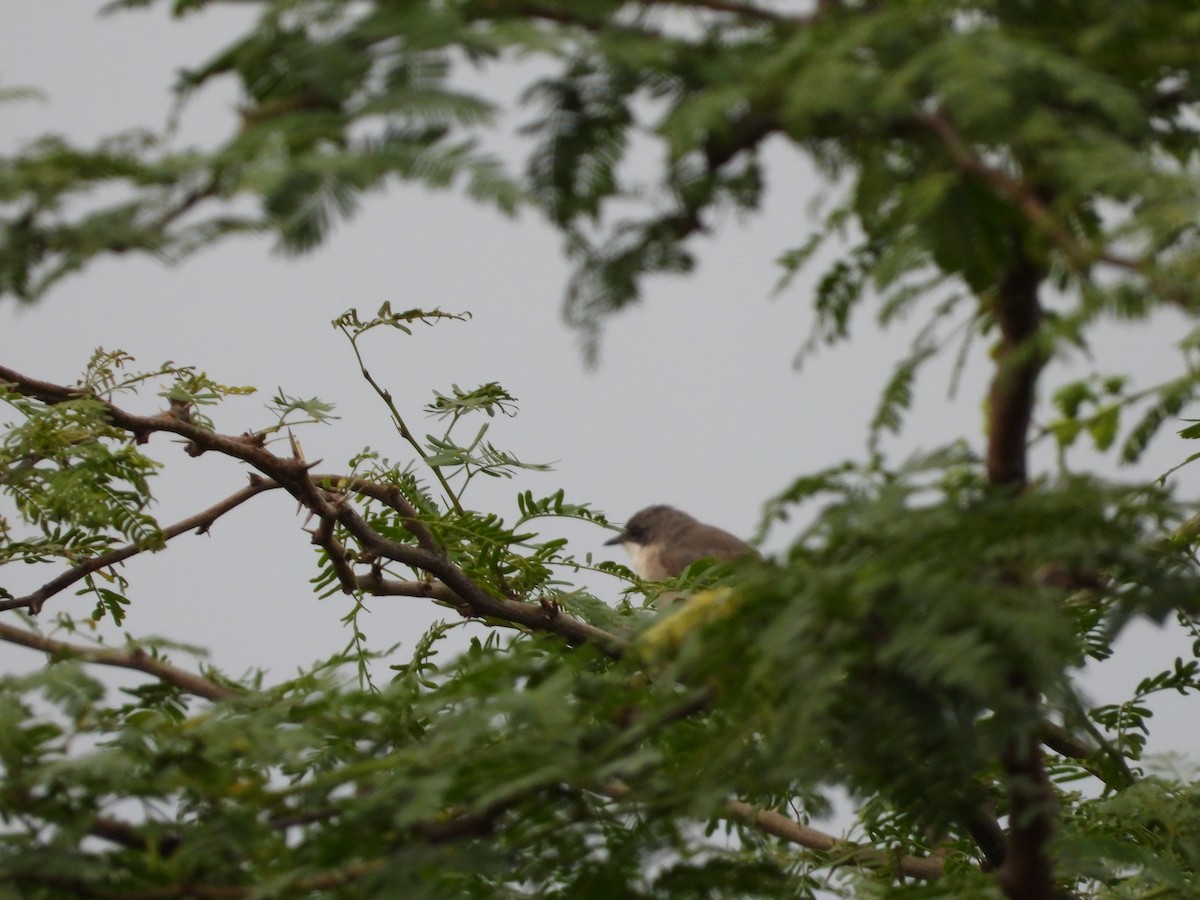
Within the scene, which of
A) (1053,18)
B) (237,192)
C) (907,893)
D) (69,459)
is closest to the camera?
(237,192)

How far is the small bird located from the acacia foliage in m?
4.25

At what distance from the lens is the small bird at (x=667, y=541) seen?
625 centimetres

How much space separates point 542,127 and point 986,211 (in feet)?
1.49

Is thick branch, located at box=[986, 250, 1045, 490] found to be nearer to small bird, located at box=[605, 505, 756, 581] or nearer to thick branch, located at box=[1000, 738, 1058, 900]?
thick branch, located at box=[1000, 738, 1058, 900]

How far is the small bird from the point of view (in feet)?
20.5

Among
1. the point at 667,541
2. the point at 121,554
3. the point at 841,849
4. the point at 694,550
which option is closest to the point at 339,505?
the point at 121,554

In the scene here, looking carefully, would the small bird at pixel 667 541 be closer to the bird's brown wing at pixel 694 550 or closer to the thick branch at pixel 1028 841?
the bird's brown wing at pixel 694 550

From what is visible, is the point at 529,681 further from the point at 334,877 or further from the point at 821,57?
the point at 821,57

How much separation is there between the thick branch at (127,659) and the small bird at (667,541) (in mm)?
4073

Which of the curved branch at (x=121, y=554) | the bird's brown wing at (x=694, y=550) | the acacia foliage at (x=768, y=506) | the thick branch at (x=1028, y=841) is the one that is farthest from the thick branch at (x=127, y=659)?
the bird's brown wing at (x=694, y=550)

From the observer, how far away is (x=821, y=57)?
1.31 metres

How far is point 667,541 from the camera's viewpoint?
6391mm

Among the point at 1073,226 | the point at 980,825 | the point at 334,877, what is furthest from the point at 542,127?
the point at 980,825


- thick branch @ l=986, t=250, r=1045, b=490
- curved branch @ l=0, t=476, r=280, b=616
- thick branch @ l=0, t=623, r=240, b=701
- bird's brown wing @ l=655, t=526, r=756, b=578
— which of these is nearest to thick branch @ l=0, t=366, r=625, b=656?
curved branch @ l=0, t=476, r=280, b=616
